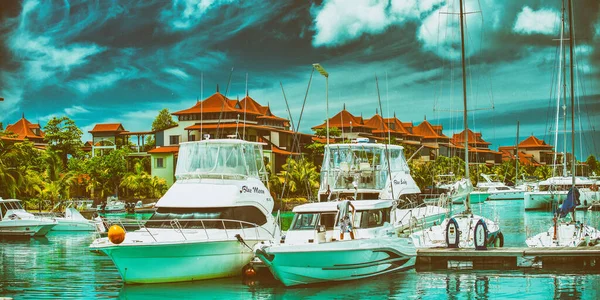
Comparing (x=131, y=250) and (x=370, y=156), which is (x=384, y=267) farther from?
(x=370, y=156)

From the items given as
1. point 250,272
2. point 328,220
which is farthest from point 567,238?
point 250,272

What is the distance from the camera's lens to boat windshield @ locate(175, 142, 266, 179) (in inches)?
1027

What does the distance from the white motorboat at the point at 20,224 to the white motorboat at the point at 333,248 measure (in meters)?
24.9

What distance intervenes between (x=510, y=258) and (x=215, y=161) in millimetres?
11621

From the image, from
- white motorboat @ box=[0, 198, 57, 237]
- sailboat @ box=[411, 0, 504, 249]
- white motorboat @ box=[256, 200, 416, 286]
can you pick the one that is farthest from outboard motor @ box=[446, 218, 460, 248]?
white motorboat @ box=[0, 198, 57, 237]

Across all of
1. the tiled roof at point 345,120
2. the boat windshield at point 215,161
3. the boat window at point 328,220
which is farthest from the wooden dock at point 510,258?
the tiled roof at point 345,120

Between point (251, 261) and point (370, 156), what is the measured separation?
1416 cm

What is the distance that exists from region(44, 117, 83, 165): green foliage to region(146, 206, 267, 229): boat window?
225 ft

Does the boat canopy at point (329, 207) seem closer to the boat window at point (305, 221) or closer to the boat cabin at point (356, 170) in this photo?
the boat window at point (305, 221)

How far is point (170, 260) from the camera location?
22453mm

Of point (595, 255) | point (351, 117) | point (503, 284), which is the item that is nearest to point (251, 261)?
point (503, 284)

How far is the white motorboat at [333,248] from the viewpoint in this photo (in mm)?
21656

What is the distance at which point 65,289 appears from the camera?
23.5 metres

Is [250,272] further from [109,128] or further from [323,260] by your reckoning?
[109,128]
